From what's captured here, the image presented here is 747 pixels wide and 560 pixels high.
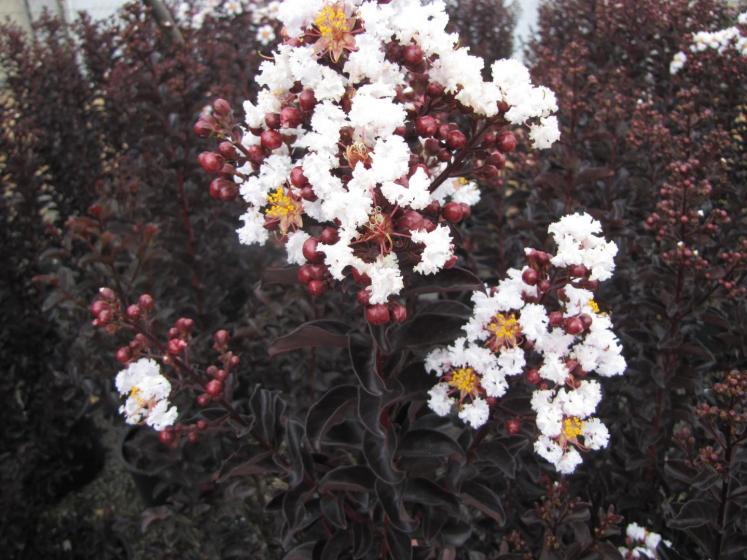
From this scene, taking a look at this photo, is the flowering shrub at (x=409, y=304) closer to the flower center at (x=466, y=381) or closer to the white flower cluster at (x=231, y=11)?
the flower center at (x=466, y=381)

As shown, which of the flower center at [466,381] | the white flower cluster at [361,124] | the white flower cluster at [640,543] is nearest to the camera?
the white flower cluster at [361,124]

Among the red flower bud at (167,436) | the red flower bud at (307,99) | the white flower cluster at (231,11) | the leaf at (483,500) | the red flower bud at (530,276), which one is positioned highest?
the red flower bud at (307,99)

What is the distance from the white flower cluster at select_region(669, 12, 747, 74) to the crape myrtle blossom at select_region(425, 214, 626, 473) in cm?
205

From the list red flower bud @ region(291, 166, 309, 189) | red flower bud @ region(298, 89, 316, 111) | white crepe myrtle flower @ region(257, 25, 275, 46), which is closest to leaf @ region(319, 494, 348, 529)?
red flower bud @ region(291, 166, 309, 189)

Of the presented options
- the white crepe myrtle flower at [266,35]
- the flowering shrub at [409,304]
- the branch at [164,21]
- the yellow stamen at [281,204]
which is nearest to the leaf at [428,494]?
the flowering shrub at [409,304]

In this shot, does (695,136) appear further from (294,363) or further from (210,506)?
(210,506)

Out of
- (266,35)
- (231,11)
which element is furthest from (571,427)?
(231,11)

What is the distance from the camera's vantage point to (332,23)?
105cm

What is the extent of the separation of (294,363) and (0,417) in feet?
3.67

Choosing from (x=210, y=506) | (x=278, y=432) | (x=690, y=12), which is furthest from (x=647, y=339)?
(x=690, y=12)

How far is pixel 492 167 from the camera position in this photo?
124 cm

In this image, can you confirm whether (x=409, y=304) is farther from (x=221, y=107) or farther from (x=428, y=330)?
(x=221, y=107)

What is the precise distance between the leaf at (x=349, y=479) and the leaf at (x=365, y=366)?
0.22 m

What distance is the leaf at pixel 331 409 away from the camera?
1.28 meters
